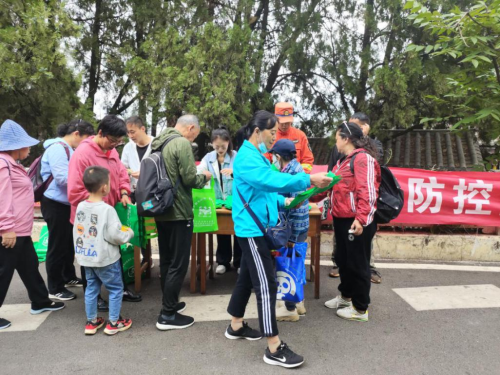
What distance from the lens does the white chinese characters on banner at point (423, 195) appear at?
543 cm

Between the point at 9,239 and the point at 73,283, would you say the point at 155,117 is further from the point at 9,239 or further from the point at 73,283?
the point at 9,239

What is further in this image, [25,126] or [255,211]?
[25,126]

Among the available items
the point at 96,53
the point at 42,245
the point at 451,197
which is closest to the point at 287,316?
the point at 451,197

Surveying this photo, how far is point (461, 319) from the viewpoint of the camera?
3576 mm

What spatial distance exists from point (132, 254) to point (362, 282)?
247 centimetres

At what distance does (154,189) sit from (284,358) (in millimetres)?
1626

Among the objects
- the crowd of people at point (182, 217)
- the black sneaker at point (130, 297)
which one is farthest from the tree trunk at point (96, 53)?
the black sneaker at point (130, 297)

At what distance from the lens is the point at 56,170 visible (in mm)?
3812

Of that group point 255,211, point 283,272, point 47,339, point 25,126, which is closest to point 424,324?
point 283,272

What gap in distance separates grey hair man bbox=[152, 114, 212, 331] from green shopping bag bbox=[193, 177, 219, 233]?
0.45 m

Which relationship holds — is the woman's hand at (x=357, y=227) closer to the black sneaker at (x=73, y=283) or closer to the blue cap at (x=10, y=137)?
the blue cap at (x=10, y=137)

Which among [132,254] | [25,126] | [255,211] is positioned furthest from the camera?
[25,126]

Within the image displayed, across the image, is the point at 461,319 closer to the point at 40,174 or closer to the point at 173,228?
the point at 173,228

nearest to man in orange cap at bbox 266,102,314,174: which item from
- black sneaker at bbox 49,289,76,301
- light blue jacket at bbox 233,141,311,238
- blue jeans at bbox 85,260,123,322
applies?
light blue jacket at bbox 233,141,311,238
